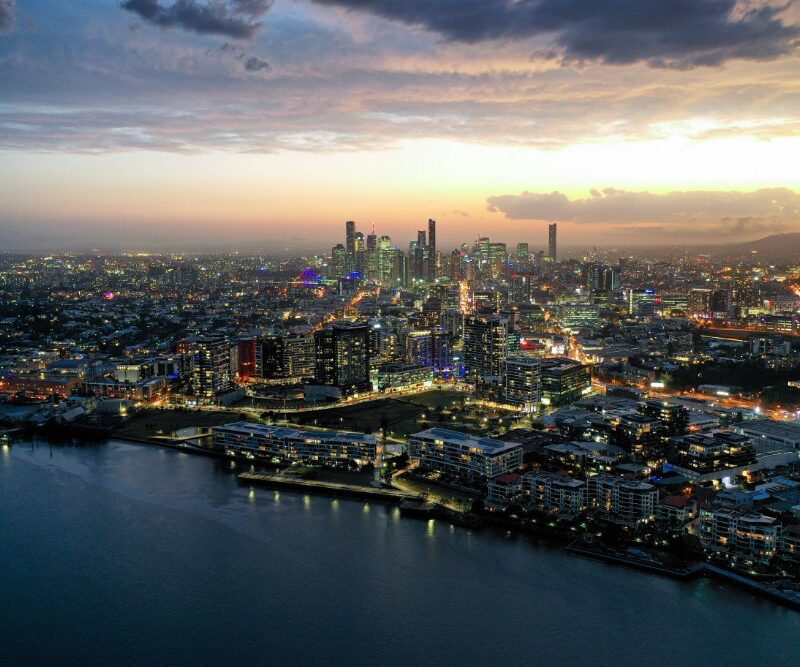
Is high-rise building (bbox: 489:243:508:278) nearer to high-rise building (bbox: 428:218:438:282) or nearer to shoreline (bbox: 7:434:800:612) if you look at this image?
high-rise building (bbox: 428:218:438:282)

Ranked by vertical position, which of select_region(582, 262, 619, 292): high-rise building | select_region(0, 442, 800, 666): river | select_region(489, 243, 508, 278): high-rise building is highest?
select_region(489, 243, 508, 278): high-rise building

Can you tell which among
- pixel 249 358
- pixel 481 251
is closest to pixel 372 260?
pixel 481 251

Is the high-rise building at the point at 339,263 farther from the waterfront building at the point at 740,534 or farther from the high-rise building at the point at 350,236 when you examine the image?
the waterfront building at the point at 740,534

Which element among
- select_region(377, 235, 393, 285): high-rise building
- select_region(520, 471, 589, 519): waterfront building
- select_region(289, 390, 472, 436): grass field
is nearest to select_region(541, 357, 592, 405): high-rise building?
select_region(289, 390, 472, 436): grass field

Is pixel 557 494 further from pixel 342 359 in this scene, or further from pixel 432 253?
pixel 432 253

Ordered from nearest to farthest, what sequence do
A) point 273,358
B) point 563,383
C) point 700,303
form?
point 563,383 → point 273,358 → point 700,303

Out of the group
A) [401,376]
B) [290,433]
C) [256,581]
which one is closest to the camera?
[256,581]
